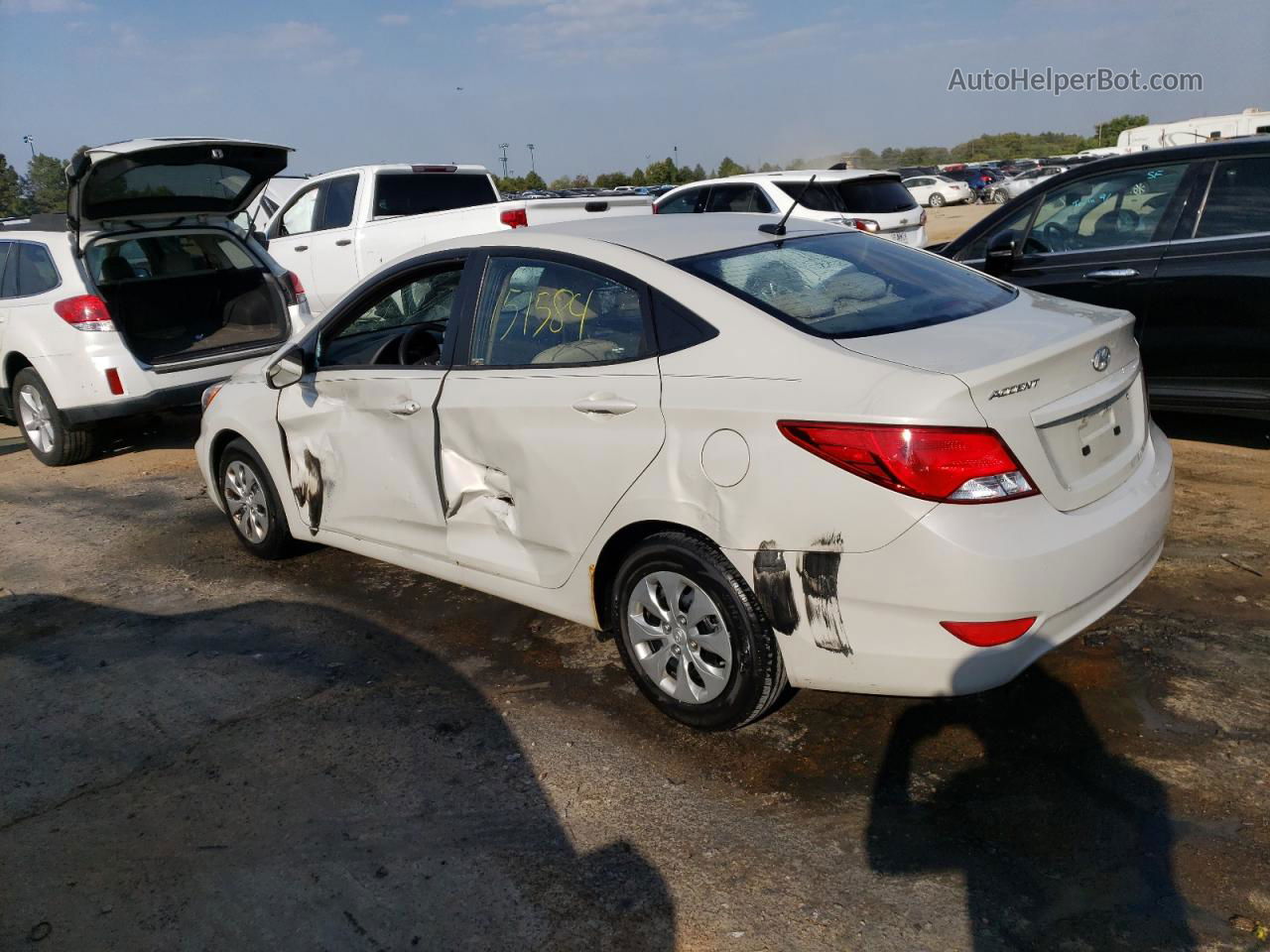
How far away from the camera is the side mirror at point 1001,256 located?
246 inches

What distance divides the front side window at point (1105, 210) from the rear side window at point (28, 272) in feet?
22.1

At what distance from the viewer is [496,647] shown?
168 inches

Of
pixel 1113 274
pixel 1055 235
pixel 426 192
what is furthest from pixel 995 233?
pixel 426 192

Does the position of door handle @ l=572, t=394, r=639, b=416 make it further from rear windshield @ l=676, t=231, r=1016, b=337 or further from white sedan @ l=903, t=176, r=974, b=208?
white sedan @ l=903, t=176, r=974, b=208

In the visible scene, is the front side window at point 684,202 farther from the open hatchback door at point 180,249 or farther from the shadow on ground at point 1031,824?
the shadow on ground at point 1031,824

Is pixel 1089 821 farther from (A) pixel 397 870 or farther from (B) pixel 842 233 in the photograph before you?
(B) pixel 842 233

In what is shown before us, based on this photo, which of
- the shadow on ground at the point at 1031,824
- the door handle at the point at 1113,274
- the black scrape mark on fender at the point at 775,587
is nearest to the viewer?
the shadow on ground at the point at 1031,824

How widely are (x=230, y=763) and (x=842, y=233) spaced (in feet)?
9.97

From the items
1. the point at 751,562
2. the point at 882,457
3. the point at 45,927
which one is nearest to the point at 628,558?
the point at 751,562

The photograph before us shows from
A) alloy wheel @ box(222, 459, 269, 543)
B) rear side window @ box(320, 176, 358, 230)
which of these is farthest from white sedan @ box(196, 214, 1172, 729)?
rear side window @ box(320, 176, 358, 230)

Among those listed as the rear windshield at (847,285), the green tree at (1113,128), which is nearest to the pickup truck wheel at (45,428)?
the rear windshield at (847,285)

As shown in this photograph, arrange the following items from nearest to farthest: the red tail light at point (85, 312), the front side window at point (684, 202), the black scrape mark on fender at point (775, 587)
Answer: the black scrape mark on fender at point (775, 587)
the red tail light at point (85, 312)
the front side window at point (684, 202)

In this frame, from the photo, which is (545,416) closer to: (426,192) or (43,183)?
(426,192)

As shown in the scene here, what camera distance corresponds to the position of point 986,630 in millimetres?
2807
